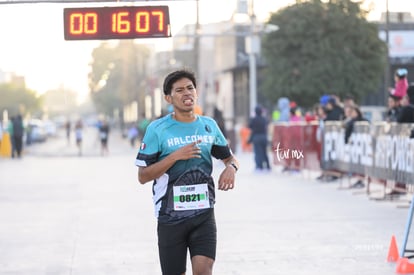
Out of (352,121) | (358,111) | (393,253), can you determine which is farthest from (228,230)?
(358,111)

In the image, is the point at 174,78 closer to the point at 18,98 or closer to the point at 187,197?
the point at 187,197

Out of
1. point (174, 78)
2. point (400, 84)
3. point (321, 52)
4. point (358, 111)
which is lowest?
point (358, 111)

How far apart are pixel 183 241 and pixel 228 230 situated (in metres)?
6.41

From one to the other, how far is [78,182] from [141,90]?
86528 millimetres

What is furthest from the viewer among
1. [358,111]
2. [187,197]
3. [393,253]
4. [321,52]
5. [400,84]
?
[321,52]

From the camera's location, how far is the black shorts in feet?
21.1

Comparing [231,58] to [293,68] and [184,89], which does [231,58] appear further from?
[184,89]

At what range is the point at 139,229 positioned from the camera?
13.1 meters

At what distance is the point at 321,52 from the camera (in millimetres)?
54188

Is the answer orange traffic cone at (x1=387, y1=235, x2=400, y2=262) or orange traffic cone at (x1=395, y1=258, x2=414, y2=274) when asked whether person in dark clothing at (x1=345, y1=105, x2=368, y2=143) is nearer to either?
orange traffic cone at (x1=387, y1=235, x2=400, y2=262)

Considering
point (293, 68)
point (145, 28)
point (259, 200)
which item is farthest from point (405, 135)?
point (293, 68)

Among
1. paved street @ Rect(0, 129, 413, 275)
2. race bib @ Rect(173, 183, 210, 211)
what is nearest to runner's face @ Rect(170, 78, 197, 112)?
race bib @ Rect(173, 183, 210, 211)

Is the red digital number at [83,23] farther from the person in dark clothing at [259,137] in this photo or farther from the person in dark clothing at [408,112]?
the person in dark clothing at [259,137]

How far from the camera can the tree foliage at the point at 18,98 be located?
426 ft
